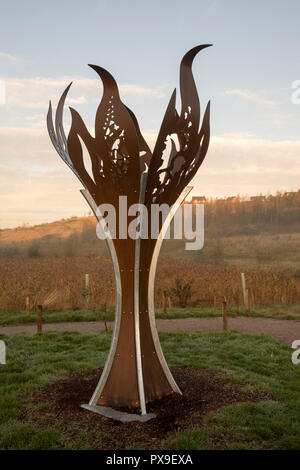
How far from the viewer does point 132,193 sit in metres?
4.60

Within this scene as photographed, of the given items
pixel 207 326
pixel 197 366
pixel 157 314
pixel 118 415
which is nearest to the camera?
pixel 118 415

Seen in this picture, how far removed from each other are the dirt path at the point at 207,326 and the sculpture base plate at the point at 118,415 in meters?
4.68

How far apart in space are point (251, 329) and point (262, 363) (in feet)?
10.4

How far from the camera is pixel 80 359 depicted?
274 inches

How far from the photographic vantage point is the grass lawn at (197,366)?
3.99 m

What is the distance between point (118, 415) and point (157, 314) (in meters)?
6.85

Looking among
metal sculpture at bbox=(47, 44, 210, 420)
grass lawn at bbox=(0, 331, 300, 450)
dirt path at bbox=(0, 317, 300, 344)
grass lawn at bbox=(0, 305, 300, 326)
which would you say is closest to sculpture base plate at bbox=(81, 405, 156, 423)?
metal sculpture at bbox=(47, 44, 210, 420)

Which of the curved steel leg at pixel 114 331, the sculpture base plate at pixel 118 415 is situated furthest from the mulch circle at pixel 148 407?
the curved steel leg at pixel 114 331

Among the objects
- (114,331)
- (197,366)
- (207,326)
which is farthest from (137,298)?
(207,326)

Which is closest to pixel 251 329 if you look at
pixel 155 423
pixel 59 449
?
pixel 155 423

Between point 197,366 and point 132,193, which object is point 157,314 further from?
point 132,193

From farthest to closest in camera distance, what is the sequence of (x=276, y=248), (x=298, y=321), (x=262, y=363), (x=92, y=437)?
(x=276, y=248), (x=298, y=321), (x=262, y=363), (x=92, y=437)
